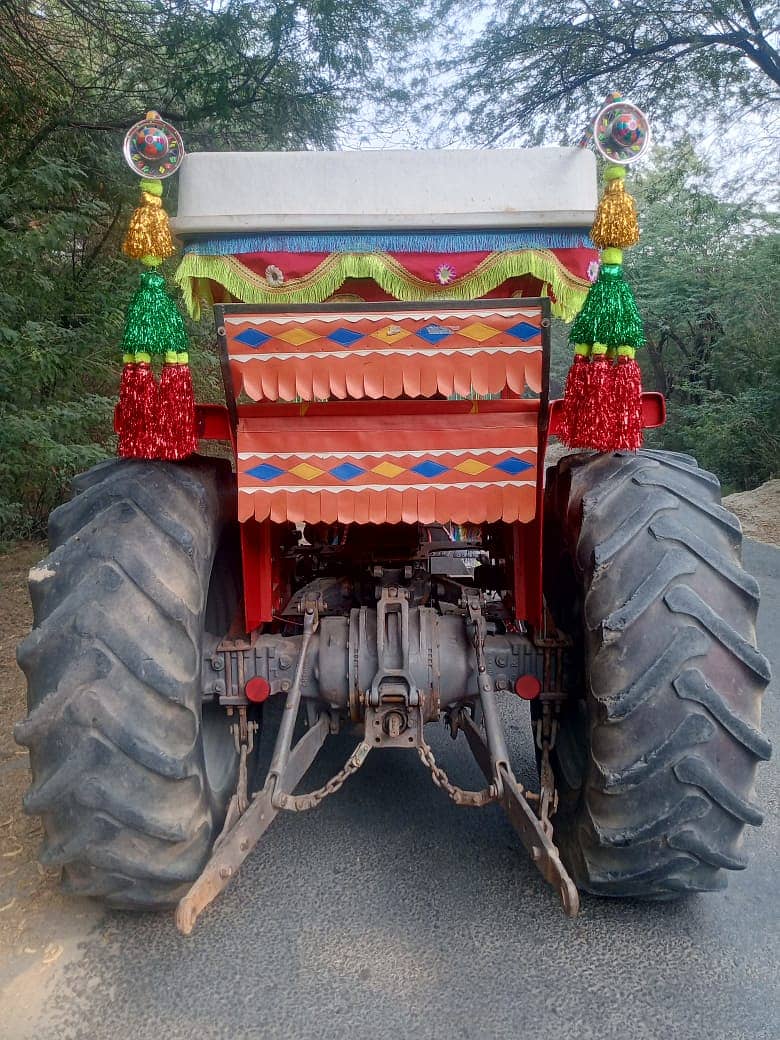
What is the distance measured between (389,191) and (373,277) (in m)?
0.23

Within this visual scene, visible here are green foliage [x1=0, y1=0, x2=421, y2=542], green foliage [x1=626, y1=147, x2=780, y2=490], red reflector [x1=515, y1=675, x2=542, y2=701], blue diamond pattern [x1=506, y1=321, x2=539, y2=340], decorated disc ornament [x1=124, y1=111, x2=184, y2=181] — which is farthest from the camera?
green foliage [x1=626, y1=147, x2=780, y2=490]

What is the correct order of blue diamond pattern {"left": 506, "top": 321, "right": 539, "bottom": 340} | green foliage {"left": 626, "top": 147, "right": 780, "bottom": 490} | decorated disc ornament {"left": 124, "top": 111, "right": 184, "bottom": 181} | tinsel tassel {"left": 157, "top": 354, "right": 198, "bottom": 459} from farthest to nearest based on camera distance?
green foliage {"left": 626, "top": 147, "right": 780, "bottom": 490} → tinsel tassel {"left": 157, "top": 354, "right": 198, "bottom": 459} → decorated disc ornament {"left": 124, "top": 111, "right": 184, "bottom": 181} → blue diamond pattern {"left": 506, "top": 321, "right": 539, "bottom": 340}

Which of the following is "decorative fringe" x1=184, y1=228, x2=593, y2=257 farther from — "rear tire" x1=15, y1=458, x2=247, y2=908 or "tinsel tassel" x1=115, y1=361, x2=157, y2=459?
"rear tire" x1=15, y1=458, x2=247, y2=908

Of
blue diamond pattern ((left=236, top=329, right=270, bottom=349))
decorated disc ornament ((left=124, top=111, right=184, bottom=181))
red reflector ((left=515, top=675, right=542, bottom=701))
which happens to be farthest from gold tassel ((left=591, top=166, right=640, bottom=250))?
red reflector ((left=515, top=675, right=542, bottom=701))

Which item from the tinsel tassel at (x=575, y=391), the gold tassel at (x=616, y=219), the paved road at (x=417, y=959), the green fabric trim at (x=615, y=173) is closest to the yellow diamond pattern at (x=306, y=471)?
the tinsel tassel at (x=575, y=391)

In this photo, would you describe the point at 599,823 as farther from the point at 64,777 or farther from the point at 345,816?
the point at 64,777

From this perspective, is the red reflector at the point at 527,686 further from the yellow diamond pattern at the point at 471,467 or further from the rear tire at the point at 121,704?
the rear tire at the point at 121,704

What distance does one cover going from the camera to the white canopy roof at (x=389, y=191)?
6.79 ft

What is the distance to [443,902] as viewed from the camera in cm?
233

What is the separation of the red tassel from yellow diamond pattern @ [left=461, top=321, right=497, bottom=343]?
446mm

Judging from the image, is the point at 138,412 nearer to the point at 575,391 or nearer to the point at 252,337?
the point at 252,337

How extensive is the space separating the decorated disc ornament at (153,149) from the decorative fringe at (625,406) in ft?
4.64

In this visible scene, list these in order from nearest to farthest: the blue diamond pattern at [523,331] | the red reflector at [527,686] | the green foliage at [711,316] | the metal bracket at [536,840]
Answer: the metal bracket at [536,840] → the blue diamond pattern at [523,331] → the red reflector at [527,686] → the green foliage at [711,316]

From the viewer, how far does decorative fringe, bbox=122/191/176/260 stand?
7.07 ft
